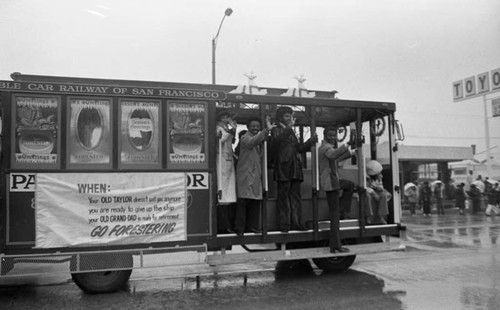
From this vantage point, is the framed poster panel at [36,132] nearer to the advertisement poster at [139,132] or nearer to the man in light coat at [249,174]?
the advertisement poster at [139,132]

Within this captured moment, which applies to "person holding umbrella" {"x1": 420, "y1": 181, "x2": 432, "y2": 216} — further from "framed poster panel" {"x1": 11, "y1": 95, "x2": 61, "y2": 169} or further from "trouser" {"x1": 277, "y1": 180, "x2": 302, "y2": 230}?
"framed poster panel" {"x1": 11, "y1": 95, "x2": 61, "y2": 169}

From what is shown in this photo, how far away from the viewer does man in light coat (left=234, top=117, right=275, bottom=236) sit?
271 inches

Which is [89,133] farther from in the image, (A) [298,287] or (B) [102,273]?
(A) [298,287]

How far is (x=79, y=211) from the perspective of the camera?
6105 millimetres

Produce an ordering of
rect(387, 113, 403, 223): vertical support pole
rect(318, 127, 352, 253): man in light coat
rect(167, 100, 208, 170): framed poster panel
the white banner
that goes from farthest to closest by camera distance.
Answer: the white banner < rect(387, 113, 403, 223): vertical support pole < rect(318, 127, 352, 253): man in light coat < rect(167, 100, 208, 170): framed poster panel

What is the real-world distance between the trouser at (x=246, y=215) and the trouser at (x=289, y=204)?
367 millimetres

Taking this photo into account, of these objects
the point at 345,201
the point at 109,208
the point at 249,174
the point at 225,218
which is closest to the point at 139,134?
the point at 109,208

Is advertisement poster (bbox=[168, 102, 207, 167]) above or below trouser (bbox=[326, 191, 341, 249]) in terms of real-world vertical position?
above

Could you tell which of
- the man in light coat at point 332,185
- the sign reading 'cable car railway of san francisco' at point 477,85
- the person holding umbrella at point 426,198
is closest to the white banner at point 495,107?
the sign reading 'cable car railway of san francisco' at point 477,85

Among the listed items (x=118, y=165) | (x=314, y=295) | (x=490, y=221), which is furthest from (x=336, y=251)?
(x=490, y=221)

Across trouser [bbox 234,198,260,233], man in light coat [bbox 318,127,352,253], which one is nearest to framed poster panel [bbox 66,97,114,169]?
trouser [bbox 234,198,260,233]

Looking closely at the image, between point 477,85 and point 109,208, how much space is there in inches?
805

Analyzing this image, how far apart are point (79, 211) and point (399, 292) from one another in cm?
460

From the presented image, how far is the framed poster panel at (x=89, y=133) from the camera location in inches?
241
